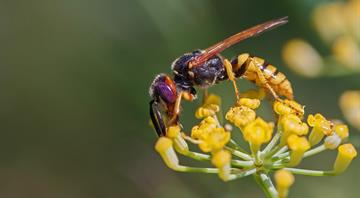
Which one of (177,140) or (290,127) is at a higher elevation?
(177,140)

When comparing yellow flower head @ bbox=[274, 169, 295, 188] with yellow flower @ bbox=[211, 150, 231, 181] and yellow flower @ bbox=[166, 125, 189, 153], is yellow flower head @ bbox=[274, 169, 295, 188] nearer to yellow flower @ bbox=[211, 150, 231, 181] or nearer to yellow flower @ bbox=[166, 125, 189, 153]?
yellow flower @ bbox=[211, 150, 231, 181]

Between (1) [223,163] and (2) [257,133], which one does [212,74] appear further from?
(1) [223,163]

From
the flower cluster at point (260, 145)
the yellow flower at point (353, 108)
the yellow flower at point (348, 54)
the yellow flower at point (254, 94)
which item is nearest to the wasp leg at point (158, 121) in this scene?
the flower cluster at point (260, 145)

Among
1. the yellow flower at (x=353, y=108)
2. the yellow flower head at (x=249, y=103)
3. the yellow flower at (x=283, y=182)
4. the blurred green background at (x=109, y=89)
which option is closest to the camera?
the yellow flower at (x=283, y=182)

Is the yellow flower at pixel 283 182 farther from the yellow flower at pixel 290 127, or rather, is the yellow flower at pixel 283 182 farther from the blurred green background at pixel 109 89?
the blurred green background at pixel 109 89

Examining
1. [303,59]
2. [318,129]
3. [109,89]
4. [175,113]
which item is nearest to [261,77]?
[175,113]

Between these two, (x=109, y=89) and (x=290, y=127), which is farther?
(x=109, y=89)

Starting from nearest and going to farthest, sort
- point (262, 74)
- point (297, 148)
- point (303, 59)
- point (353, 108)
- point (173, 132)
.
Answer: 1. point (297, 148)
2. point (173, 132)
3. point (262, 74)
4. point (353, 108)
5. point (303, 59)
